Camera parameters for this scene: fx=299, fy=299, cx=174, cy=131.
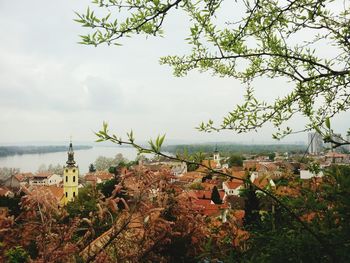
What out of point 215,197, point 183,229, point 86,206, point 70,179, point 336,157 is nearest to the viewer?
point 336,157

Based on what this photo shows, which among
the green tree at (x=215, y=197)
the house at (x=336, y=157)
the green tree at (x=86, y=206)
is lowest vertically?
the green tree at (x=215, y=197)

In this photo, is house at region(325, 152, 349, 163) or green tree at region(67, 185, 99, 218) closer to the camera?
house at region(325, 152, 349, 163)

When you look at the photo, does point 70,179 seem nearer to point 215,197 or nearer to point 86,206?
point 215,197

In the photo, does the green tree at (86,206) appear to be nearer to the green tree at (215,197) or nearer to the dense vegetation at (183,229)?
the dense vegetation at (183,229)

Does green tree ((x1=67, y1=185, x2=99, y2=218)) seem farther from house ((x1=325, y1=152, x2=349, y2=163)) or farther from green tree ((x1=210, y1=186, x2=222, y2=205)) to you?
green tree ((x1=210, y1=186, x2=222, y2=205))

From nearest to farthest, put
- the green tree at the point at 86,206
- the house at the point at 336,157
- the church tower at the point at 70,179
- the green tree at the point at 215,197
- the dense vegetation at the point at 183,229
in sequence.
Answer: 1. the dense vegetation at the point at 183,229
2. the house at the point at 336,157
3. the green tree at the point at 86,206
4. the green tree at the point at 215,197
5. the church tower at the point at 70,179

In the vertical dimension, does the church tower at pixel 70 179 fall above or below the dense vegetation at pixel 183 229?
below

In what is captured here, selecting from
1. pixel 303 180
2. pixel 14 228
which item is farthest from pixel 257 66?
pixel 14 228

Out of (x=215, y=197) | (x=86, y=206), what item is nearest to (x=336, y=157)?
(x=86, y=206)

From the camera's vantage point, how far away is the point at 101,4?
7.06ft

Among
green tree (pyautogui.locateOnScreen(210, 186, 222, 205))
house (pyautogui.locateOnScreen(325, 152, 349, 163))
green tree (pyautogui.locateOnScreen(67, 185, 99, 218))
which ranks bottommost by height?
Result: green tree (pyautogui.locateOnScreen(210, 186, 222, 205))

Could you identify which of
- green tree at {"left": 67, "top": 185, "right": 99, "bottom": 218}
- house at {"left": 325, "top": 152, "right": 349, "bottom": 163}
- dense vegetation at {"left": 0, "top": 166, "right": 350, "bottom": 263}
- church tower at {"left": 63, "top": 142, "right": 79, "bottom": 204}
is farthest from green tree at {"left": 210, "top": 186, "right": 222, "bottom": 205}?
house at {"left": 325, "top": 152, "right": 349, "bottom": 163}

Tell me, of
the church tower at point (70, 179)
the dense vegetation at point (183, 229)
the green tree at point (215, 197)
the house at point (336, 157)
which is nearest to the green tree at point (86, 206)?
the dense vegetation at point (183, 229)

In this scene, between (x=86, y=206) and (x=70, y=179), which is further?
(x=70, y=179)
